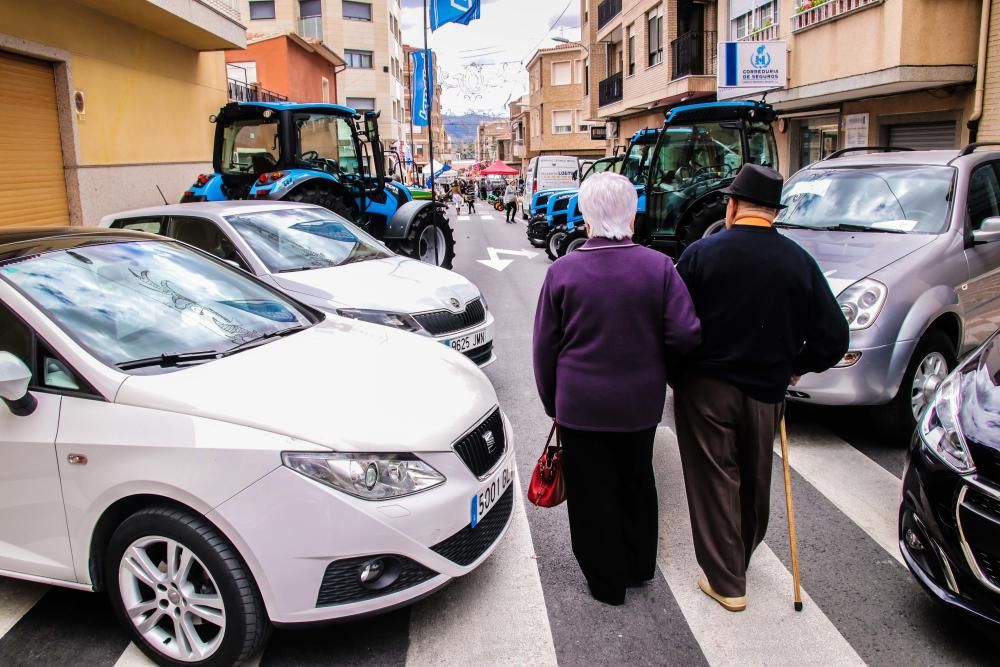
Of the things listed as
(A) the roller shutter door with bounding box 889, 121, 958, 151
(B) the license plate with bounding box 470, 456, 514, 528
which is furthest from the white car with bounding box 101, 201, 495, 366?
(A) the roller shutter door with bounding box 889, 121, 958, 151

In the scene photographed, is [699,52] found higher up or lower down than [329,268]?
higher up

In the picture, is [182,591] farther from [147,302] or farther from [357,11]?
[357,11]

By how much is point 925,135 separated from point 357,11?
39.9m

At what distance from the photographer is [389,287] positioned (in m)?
6.59

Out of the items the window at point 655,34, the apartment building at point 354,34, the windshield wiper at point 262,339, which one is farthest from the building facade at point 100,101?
the apartment building at point 354,34

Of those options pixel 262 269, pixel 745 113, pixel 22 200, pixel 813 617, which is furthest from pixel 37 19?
pixel 813 617

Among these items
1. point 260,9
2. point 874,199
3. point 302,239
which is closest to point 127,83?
point 302,239

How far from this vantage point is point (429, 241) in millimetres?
12391

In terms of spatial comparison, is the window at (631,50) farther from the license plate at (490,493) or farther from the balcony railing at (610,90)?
the license plate at (490,493)

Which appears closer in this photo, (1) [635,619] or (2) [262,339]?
(1) [635,619]

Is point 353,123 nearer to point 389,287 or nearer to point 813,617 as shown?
point 389,287

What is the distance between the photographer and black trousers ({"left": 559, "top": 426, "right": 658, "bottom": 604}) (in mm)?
3395

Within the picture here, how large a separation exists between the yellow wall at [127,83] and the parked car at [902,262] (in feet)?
34.7

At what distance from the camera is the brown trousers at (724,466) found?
3.33 m
